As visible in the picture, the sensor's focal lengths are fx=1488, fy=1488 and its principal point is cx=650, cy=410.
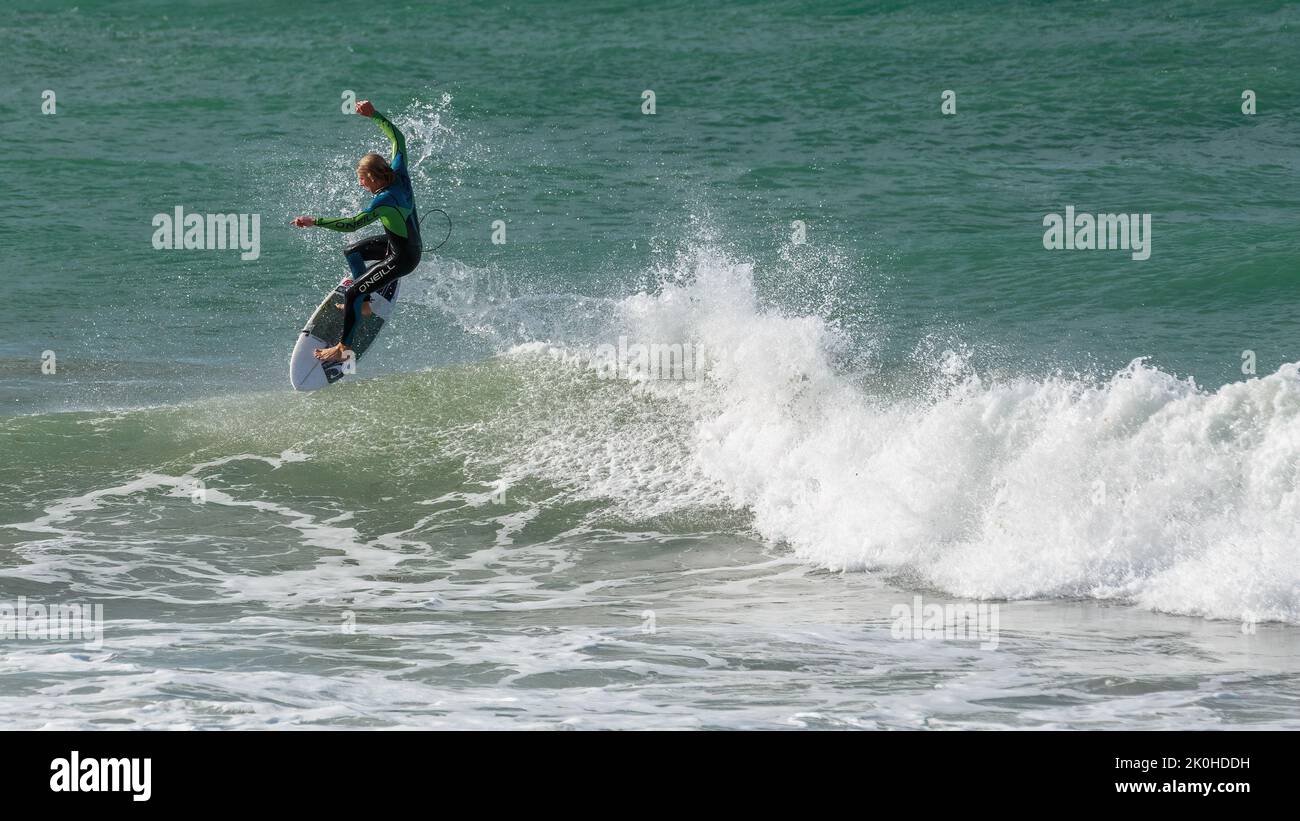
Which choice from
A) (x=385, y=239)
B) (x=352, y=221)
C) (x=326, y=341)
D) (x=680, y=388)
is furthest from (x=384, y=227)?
(x=680, y=388)

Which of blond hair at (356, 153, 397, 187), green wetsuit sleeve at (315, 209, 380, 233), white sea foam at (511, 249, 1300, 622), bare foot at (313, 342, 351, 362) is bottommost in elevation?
white sea foam at (511, 249, 1300, 622)

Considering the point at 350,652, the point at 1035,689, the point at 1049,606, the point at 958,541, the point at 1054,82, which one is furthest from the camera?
the point at 1054,82

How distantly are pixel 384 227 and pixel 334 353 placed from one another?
4.31 feet

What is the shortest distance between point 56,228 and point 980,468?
14228 millimetres

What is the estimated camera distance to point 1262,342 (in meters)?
14.7

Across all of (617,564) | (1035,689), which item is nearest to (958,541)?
(617,564)

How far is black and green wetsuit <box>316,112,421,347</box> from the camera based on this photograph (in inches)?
426

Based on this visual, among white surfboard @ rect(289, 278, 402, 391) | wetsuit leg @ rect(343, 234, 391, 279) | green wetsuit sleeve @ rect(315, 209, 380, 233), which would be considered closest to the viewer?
green wetsuit sleeve @ rect(315, 209, 380, 233)

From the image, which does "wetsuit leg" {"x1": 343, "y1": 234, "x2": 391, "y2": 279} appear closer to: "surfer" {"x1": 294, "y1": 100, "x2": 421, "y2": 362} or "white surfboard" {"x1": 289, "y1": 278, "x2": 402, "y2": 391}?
"surfer" {"x1": 294, "y1": 100, "x2": 421, "y2": 362}

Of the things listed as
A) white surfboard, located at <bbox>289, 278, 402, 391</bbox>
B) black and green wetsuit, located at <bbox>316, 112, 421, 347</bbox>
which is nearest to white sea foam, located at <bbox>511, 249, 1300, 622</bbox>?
white surfboard, located at <bbox>289, 278, 402, 391</bbox>

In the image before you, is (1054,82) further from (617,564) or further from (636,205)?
(617,564)

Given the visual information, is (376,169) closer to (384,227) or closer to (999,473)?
(384,227)
